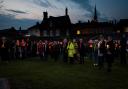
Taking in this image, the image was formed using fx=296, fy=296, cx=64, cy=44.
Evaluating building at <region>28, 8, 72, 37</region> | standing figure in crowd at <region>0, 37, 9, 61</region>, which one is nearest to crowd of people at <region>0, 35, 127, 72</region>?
standing figure in crowd at <region>0, 37, 9, 61</region>

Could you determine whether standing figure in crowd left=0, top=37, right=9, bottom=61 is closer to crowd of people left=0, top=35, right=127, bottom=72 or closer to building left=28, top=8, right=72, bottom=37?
crowd of people left=0, top=35, right=127, bottom=72

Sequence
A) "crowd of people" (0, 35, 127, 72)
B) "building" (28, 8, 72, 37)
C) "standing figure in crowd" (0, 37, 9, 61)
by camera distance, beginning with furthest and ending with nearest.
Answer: "building" (28, 8, 72, 37) < "standing figure in crowd" (0, 37, 9, 61) < "crowd of people" (0, 35, 127, 72)

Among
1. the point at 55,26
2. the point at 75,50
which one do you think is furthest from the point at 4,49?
the point at 55,26

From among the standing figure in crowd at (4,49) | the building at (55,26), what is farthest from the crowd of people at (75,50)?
the building at (55,26)

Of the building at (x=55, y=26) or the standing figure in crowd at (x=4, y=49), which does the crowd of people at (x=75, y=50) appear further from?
the building at (x=55, y=26)

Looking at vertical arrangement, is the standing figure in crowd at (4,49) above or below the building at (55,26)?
below

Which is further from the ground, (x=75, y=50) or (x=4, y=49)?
(x=4, y=49)

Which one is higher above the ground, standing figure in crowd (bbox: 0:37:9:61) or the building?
the building

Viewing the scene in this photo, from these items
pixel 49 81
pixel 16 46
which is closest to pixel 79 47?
pixel 16 46

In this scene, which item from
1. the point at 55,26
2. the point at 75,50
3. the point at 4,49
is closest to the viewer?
the point at 75,50

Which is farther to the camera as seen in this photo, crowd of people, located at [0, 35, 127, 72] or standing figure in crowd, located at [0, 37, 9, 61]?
standing figure in crowd, located at [0, 37, 9, 61]

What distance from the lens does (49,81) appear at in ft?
43.2

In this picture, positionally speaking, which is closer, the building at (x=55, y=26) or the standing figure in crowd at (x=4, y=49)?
the standing figure in crowd at (x=4, y=49)

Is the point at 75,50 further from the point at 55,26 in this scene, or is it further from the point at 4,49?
the point at 55,26
